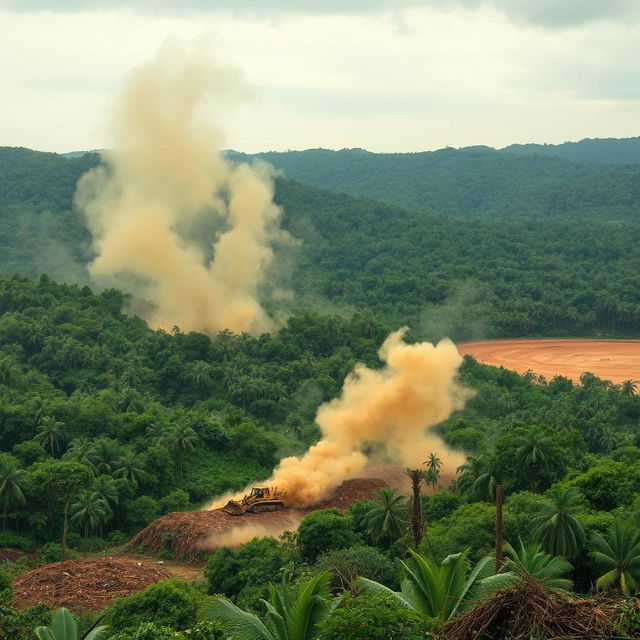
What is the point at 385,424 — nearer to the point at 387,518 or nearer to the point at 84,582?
the point at 387,518

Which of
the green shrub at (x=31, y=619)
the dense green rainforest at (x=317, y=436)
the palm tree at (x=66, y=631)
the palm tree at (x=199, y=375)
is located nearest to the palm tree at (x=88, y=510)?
the dense green rainforest at (x=317, y=436)

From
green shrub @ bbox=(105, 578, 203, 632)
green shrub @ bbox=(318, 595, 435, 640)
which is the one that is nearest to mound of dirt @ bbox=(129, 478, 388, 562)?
green shrub @ bbox=(105, 578, 203, 632)

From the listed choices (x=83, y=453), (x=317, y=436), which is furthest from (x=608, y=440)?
(x=83, y=453)

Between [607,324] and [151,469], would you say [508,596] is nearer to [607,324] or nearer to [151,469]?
[151,469]

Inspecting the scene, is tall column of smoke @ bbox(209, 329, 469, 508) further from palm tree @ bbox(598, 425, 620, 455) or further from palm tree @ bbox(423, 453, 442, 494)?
palm tree @ bbox(598, 425, 620, 455)

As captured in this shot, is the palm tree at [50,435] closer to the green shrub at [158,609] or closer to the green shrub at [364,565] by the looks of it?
the green shrub at [364,565]

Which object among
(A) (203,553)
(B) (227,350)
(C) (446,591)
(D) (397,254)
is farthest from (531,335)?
(C) (446,591)
